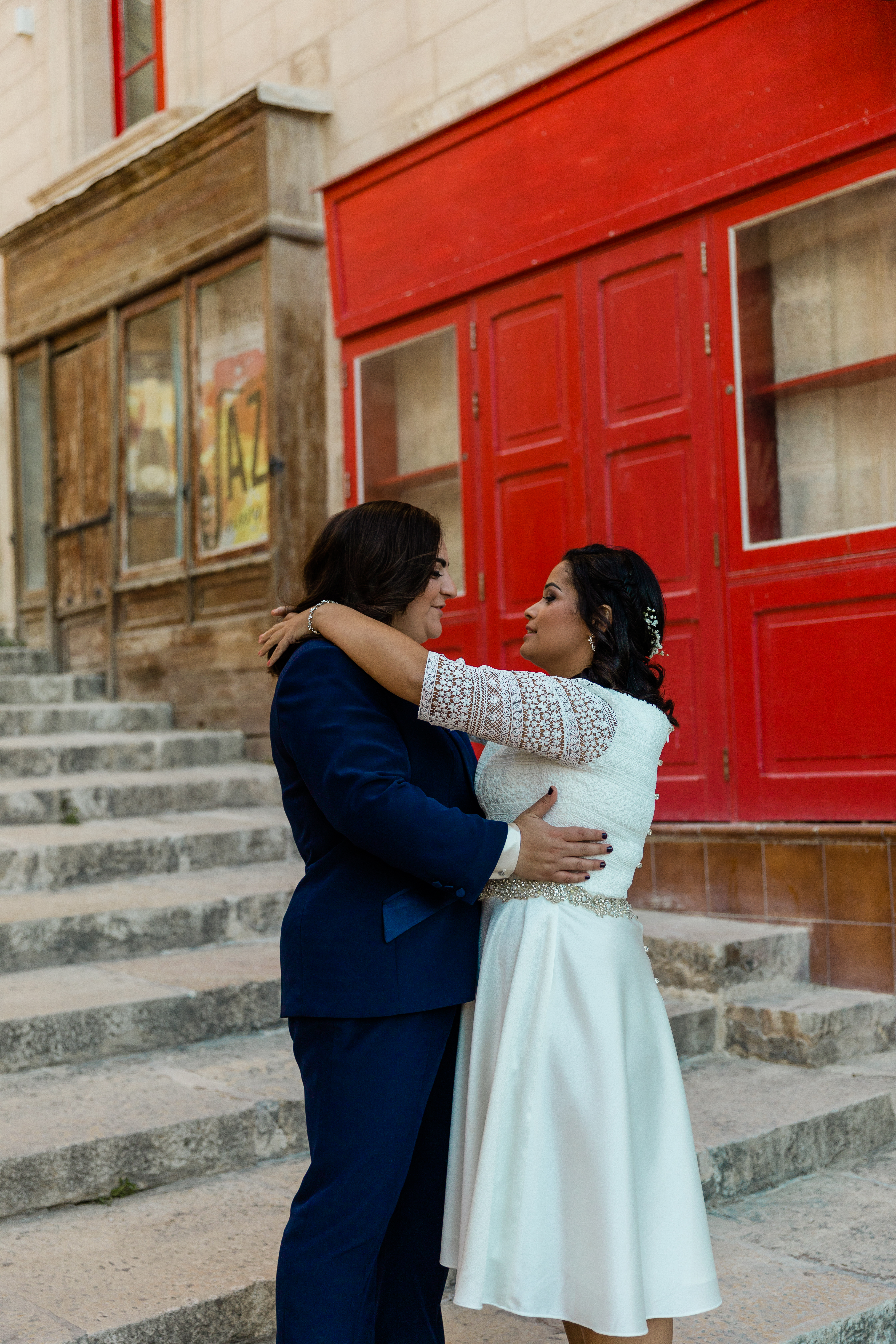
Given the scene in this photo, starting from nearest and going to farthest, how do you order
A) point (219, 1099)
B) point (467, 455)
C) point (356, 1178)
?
point (356, 1178), point (219, 1099), point (467, 455)

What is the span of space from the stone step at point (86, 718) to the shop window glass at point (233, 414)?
1005 millimetres

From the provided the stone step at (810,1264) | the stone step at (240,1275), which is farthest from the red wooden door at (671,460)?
the stone step at (240,1275)

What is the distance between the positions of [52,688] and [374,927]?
6379mm

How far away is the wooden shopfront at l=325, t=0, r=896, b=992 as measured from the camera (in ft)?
15.6

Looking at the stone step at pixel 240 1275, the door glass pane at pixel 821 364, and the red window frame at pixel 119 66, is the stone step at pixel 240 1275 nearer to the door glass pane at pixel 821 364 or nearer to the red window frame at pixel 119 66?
the door glass pane at pixel 821 364

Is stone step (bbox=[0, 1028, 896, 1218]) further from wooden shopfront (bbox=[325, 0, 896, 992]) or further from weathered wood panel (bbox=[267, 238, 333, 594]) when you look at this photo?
weathered wood panel (bbox=[267, 238, 333, 594])

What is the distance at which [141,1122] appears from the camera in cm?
322

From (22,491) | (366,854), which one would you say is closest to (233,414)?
(22,491)

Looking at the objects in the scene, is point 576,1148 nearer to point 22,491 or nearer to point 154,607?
point 154,607

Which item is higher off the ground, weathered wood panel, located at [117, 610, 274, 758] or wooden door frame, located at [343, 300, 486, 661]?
wooden door frame, located at [343, 300, 486, 661]

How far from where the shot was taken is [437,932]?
7.25 feet

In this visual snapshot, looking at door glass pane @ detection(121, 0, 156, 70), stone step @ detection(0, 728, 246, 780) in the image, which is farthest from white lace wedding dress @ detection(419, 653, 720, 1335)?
door glass pane @ detection(121, 0, 156, 70)

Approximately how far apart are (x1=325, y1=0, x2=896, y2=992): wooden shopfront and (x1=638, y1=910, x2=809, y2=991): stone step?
0.34 ft

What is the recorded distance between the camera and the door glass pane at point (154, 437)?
812 centimetres
